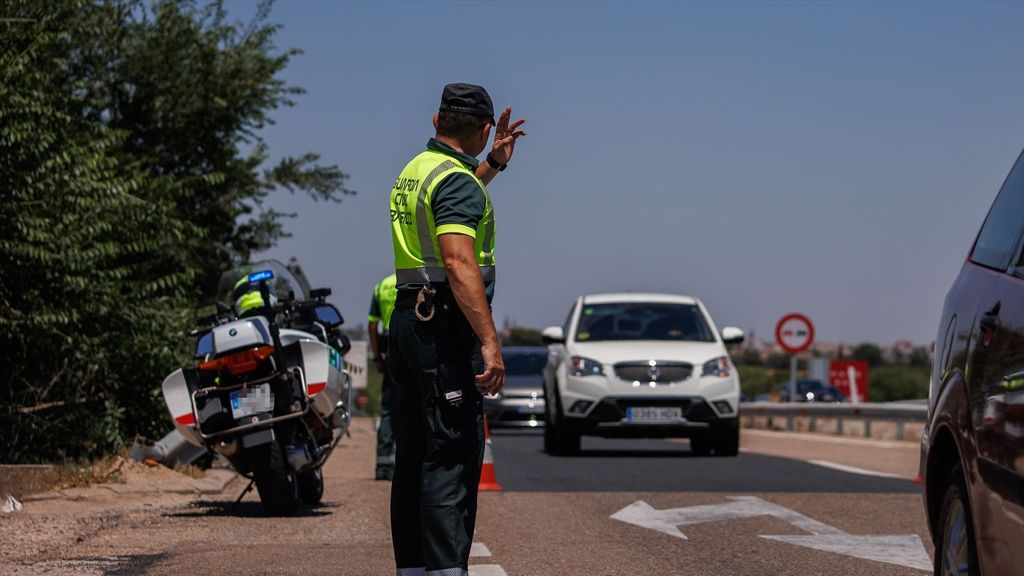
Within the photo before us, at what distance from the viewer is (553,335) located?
18.8 metres

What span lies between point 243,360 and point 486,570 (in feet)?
9.24

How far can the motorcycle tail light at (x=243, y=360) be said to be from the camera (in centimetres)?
1011

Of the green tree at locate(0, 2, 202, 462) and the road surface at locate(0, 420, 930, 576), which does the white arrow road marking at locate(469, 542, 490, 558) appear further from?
the green tree at locate(0, 2, 202, 462)

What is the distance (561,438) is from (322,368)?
27.7 feet

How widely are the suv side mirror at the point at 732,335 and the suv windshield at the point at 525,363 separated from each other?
1203cm

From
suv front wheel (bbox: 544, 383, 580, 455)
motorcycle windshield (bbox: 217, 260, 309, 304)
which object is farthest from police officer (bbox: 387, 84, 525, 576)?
suv front wheel (bbox: 544, 383, 580, 455)

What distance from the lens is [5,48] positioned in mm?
12922

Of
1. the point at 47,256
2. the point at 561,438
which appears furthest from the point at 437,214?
the point at 561,438

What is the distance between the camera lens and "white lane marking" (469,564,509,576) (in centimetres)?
772

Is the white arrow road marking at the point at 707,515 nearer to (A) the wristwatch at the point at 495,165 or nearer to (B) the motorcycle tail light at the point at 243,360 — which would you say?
(B) the motorcycle tail light at the point at 243,360

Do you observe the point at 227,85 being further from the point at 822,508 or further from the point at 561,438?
the point at 822,508

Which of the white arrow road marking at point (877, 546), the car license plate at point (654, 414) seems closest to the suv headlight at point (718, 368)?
the car license plate at point (654, 414)

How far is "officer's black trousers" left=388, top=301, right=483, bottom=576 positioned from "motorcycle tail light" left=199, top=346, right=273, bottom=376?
4.03 meters

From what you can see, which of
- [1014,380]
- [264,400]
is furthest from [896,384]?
[1014,380]
